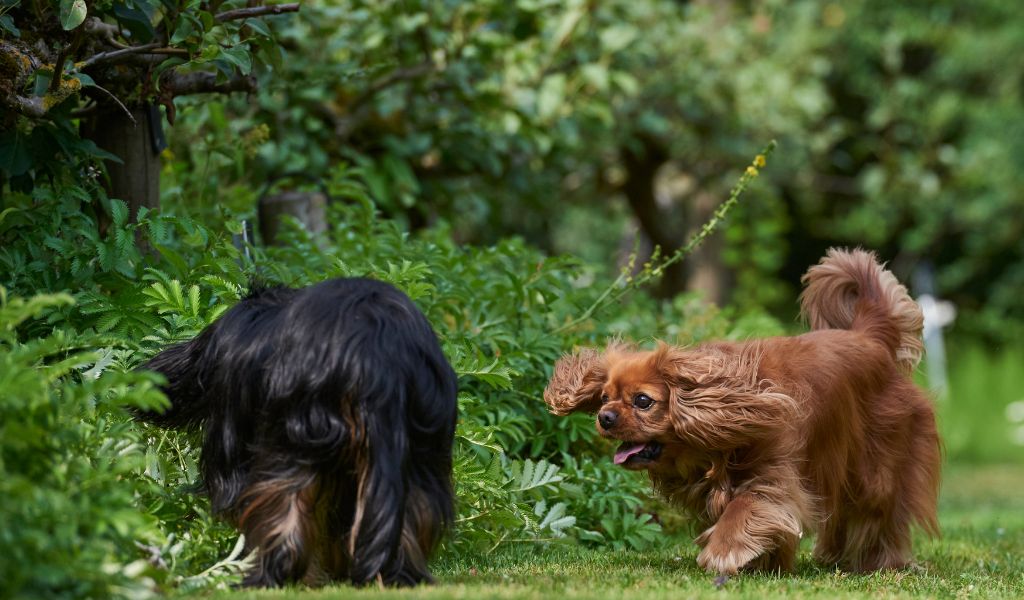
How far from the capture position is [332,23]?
8.66 metres

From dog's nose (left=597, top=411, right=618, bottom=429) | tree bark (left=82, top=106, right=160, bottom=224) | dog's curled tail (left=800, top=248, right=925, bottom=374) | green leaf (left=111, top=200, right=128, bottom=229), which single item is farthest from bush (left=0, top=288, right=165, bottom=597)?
dog's curled tail (left=800, top=248, right=925, bottom=374)

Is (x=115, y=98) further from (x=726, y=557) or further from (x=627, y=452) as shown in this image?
(x=726, y=557)

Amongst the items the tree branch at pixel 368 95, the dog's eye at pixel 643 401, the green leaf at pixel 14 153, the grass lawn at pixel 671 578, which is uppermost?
the tree branch at pixel 368 95

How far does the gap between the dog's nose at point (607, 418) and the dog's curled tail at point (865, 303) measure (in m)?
1.41

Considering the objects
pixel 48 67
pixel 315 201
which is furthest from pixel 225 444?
pixel 315 201

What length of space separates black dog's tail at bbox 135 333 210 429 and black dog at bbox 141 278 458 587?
0.67 ft

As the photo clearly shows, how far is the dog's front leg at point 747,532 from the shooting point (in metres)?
4.32

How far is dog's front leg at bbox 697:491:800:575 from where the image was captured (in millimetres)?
4324

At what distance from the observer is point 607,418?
4410 mm

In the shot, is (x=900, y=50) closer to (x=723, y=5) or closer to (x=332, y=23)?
(x=723, y=5)

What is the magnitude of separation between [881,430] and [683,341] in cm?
185

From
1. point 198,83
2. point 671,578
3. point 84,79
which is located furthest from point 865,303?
point 84,79

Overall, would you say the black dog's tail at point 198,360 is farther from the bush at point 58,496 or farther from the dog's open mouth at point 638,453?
the dog's open mouth at point 638,453

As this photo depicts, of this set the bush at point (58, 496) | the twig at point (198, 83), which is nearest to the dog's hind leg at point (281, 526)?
the bush at point (58, 496)
